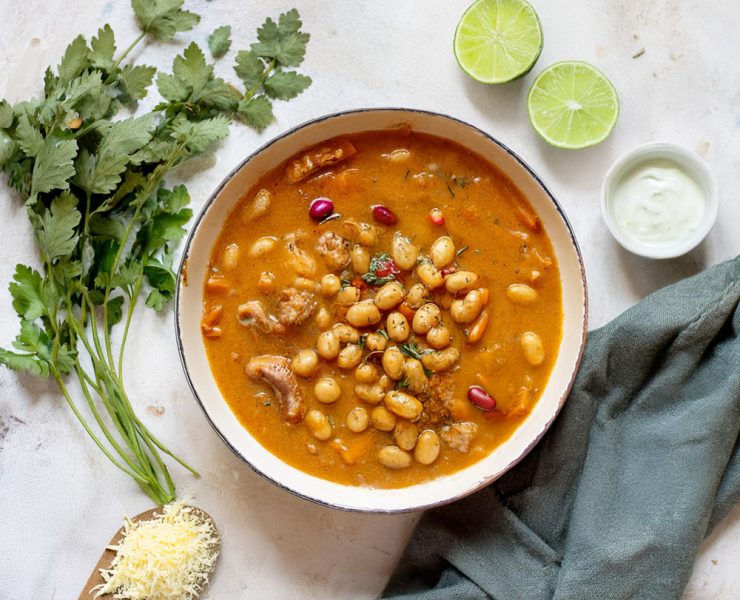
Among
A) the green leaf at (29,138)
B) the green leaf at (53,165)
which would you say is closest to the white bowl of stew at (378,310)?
the green leaf at (53,165)

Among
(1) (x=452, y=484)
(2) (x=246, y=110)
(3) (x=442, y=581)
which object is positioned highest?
(2) (x=246, y=110)

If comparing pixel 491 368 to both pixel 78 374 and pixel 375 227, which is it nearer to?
pixel 375 227

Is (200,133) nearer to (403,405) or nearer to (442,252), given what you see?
(442,252)

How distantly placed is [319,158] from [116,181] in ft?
2.95

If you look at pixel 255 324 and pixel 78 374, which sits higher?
pixel 255 324

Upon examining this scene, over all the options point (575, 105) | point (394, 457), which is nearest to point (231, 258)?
point (394, 457)

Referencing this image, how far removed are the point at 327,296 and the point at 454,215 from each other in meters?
0.67

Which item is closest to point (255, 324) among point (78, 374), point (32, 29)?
point (78, 374)

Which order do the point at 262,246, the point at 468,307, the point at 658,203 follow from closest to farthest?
the point at 468,307 → the point at 262,246 → the point at 658,203

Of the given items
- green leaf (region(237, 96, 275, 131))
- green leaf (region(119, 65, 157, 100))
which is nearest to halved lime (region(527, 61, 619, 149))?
green leaf (region(237, 96, 275, 131))

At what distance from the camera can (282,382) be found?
3352mm

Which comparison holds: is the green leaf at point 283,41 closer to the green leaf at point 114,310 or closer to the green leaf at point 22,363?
the green leaf at point 114,310

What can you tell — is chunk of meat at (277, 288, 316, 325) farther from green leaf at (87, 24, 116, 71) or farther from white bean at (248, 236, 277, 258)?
green leaf at (87, 24, 116, 71)

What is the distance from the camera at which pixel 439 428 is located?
342 centimetres
